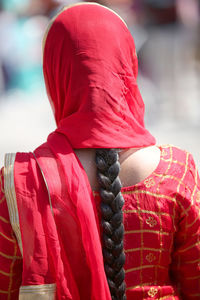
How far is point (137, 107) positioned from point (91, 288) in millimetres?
459

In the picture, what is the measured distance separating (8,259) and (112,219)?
0.25 m

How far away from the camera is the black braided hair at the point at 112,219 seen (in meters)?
1.09

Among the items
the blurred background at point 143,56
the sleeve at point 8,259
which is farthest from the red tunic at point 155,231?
the blurred background at point 143,56

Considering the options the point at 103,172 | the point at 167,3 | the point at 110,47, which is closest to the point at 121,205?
the point at 103,172

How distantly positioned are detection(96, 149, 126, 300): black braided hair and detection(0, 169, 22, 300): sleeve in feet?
0.65

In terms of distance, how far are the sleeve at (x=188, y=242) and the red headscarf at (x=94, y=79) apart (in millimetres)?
140

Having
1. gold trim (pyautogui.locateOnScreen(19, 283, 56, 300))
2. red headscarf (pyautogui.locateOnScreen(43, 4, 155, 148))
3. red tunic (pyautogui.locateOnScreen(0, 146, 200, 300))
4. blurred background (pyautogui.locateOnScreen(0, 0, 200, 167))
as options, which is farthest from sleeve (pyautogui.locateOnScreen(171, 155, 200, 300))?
blurred background (pyautogui.locateOnScreen(0, 0, 200, 167))

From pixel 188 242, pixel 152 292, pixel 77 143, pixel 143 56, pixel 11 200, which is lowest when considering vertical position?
pixel 152 292

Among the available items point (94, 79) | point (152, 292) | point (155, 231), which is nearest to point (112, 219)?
point (155, 231)

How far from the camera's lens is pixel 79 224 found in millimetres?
1061

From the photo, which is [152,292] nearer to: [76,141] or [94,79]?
[76,141]

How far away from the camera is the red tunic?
1.10m

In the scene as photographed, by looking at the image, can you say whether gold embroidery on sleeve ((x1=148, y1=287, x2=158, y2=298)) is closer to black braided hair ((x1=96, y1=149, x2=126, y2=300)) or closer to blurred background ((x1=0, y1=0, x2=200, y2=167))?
black braided hair ((x1=96, y1=149, x2=126, y2=300))

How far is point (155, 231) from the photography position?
3.65 ft
